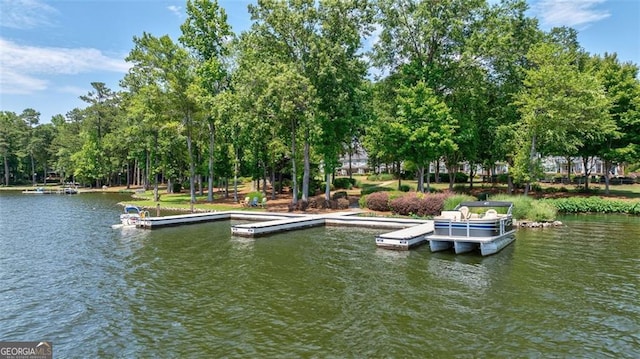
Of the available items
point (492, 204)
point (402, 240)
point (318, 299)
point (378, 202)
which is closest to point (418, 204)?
point (378, 202)

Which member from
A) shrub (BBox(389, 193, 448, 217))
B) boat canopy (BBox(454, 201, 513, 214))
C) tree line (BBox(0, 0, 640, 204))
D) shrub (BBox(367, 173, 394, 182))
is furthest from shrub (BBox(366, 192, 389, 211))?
shrub (BBox(367, 173, 394, 182))

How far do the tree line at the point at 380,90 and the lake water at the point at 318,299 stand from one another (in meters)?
16.4

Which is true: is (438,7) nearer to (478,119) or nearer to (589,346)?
(478,119)

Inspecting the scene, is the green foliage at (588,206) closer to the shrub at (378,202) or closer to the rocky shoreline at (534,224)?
the rocky shoreline at (534,224)

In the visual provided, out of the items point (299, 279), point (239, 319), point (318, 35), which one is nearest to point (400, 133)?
point (318, 35)

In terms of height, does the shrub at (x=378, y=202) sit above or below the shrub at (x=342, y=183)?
below

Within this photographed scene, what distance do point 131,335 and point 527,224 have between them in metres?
25.1

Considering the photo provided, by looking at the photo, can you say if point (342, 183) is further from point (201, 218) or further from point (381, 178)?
point (201, 218)

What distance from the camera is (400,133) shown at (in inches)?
1503

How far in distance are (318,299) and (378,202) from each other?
2140 centimetres

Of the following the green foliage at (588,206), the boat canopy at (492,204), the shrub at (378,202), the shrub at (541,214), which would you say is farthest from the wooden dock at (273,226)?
the green foliage at (588,206)

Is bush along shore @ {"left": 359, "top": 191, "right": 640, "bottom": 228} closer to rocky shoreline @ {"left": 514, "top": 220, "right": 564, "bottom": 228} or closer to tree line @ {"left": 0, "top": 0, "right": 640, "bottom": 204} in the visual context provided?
rocky shoreline @ {"left": 514, "top": 220, "right": 564, "bottom": 228}

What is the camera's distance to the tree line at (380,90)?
34.9m

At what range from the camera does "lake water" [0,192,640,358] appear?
380 inches
